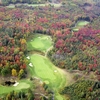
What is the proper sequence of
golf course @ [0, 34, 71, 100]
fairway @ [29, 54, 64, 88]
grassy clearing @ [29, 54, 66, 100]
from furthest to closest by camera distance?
fairway @ [29, 54, 64, 88], grassy clearing @ [29, 54, 66, 100], golf course @ [0, 34, 71, 100]

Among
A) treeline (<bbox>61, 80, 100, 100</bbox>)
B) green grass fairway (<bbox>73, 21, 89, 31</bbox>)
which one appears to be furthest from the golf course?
green grass fairway (<bbox>73, 21, 89, 31</bbox>)

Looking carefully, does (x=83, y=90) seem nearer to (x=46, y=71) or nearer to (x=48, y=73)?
(x=48, y=73)

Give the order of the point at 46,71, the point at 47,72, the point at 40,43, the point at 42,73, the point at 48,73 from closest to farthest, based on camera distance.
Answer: the point at 42,73 → the point at 48,73 → the point at 47,72 → the point at 46,71 → the point at 40,43

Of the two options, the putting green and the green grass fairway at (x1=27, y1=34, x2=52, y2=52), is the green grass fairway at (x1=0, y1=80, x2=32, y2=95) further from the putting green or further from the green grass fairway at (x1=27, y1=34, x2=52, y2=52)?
the green grass fairway at (x1=27, y1=34, x2=52, y2=52)

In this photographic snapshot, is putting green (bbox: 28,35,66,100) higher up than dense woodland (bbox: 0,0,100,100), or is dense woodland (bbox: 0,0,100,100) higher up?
dense woodland (bbox: 0,0,100,100)

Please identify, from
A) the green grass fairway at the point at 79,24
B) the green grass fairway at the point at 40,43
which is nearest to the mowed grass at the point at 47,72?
the green grass fairway at the point at 40,43

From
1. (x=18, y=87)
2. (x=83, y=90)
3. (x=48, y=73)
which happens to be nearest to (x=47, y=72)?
(x=48, y=73)

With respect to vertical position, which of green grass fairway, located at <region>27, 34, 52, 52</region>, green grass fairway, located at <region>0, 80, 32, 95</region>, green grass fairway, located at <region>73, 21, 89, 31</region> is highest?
green grass fairway, located at <region>73, 21, 89, 31</region>

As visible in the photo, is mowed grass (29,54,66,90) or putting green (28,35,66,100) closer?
putting green (28,35,66,100)

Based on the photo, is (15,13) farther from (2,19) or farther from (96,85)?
(96,85)
